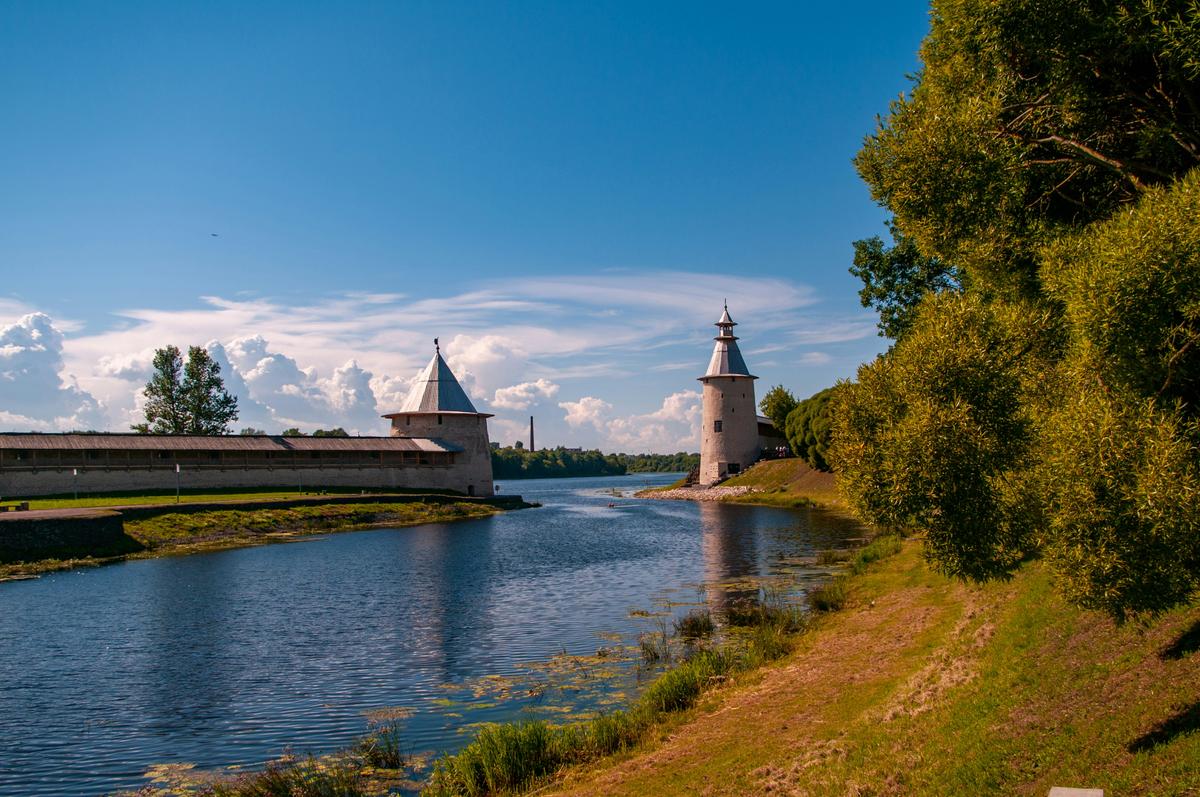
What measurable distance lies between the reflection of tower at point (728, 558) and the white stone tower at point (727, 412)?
71.8ft

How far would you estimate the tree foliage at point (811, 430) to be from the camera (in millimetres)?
52812

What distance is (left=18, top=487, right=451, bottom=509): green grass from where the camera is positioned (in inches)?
1502

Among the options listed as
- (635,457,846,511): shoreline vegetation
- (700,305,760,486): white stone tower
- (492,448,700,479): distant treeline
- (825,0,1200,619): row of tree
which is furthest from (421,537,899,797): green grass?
(492,448,700,479): distant treeline

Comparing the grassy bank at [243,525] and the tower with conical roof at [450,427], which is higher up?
the tower with conical roof at [450,427]

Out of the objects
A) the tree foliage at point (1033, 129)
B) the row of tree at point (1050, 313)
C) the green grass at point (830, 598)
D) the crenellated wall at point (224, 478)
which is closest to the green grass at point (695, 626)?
the green grass at point (830, 598)

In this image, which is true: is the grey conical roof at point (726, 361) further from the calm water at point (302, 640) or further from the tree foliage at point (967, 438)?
the tree foliage at point (967, 438)

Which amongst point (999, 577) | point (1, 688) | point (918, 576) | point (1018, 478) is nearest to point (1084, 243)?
point (1018, 478)

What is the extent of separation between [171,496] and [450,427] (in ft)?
65.0

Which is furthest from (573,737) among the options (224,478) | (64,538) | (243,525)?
(224,478)

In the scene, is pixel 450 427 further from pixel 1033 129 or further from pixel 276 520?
pixel 1033 129

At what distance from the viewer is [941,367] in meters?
9.38

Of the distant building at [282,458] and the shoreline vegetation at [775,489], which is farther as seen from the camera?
the shoreline vegetation at [775,489]

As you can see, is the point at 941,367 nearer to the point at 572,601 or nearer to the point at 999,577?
the point at 999,577

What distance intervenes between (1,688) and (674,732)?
11573 millimetres
